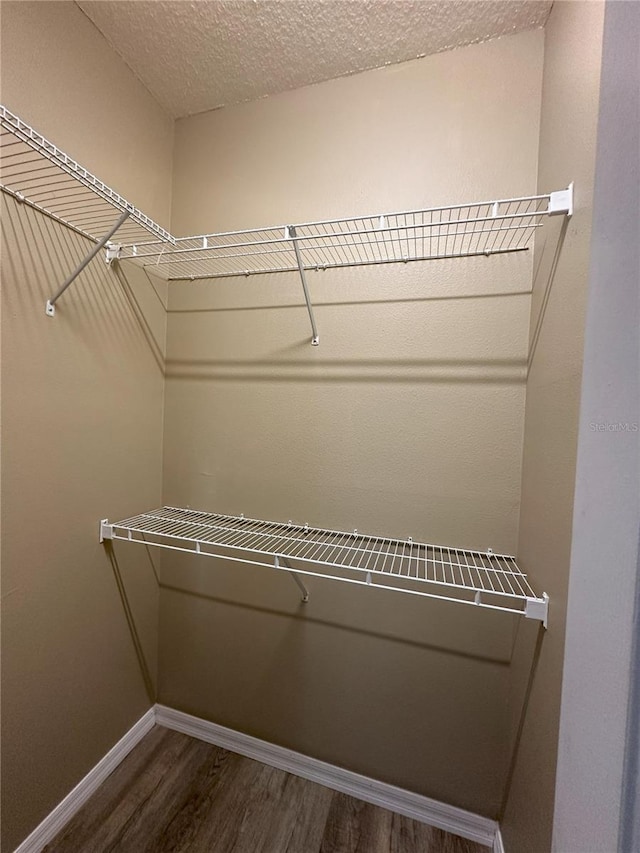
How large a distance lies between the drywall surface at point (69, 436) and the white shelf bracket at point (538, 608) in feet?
4.25

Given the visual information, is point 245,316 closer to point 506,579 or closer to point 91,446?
point 91,446

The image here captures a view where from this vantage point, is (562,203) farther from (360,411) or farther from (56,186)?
(56,186)

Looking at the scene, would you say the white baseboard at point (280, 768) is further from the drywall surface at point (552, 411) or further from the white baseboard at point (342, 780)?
the drywall surface at point (552, 411)

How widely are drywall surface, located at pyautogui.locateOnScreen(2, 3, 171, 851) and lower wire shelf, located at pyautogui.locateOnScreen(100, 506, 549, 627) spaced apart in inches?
6.9

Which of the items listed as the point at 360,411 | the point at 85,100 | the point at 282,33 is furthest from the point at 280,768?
the point at 282,33

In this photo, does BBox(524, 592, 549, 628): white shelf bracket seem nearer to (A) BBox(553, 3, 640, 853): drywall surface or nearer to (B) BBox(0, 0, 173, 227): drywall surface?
(A) BBox(553, 3, 640, 853): drywall surface

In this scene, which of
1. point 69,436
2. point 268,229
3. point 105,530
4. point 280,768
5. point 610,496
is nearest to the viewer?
point 610,496

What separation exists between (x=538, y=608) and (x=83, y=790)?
1.54 m

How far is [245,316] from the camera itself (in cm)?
123

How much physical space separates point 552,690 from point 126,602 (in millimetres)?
1349

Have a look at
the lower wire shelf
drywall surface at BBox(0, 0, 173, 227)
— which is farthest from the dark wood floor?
drywall surface at BBox(0, 0, 173, 227)

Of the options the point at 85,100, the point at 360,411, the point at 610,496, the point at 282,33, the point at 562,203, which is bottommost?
the point at 610,496

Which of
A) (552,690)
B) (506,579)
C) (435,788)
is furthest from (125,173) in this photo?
(435,788)

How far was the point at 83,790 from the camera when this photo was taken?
1.07 metres
